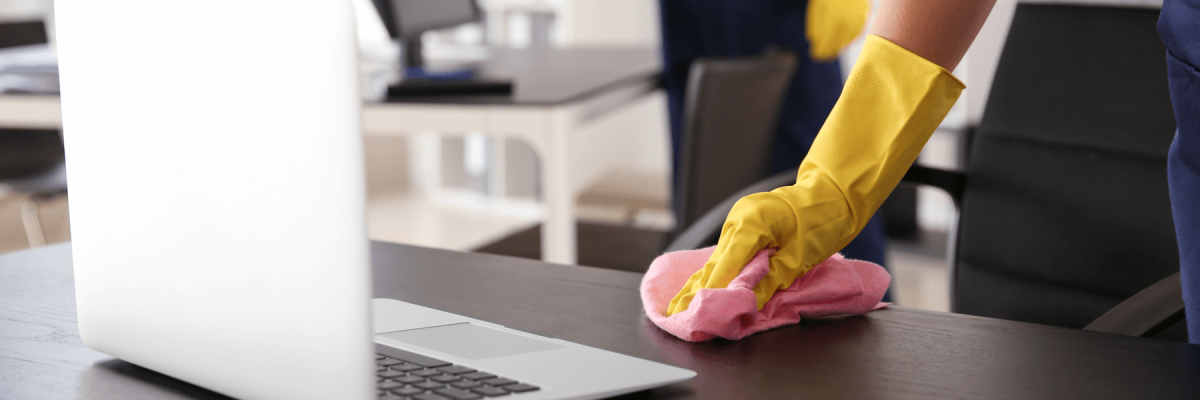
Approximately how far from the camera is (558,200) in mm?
1721

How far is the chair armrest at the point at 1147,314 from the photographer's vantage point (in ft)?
2.23

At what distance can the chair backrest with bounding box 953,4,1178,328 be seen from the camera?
3.27 ft

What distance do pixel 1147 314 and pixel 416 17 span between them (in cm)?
168

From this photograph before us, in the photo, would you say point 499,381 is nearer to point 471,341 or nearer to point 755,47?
point 471,341

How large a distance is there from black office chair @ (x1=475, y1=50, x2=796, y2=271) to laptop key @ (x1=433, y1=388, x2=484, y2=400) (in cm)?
120

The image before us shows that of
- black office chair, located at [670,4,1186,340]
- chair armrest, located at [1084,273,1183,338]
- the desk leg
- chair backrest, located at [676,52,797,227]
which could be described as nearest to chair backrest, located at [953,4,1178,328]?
black office chair, located at [670,4,1186,340]

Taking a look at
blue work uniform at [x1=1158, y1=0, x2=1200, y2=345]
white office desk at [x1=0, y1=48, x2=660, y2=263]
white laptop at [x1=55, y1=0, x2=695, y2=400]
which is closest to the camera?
white laptop at [x1=55, y1=0, x2=695, y2=400]

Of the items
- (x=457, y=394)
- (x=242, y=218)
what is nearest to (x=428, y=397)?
(x=457, y=394)

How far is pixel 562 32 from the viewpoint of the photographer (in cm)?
420

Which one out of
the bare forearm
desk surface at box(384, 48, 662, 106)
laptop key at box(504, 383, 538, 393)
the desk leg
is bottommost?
the desk leg

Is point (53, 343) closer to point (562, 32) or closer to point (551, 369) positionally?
point (551, 369)

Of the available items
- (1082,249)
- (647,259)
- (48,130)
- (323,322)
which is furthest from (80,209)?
(48,130)

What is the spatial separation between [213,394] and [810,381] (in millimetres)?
307

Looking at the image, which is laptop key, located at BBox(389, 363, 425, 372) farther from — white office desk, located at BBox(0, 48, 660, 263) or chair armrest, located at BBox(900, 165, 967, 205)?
white office desk, located at BBox(0, 48, 660, 263)
